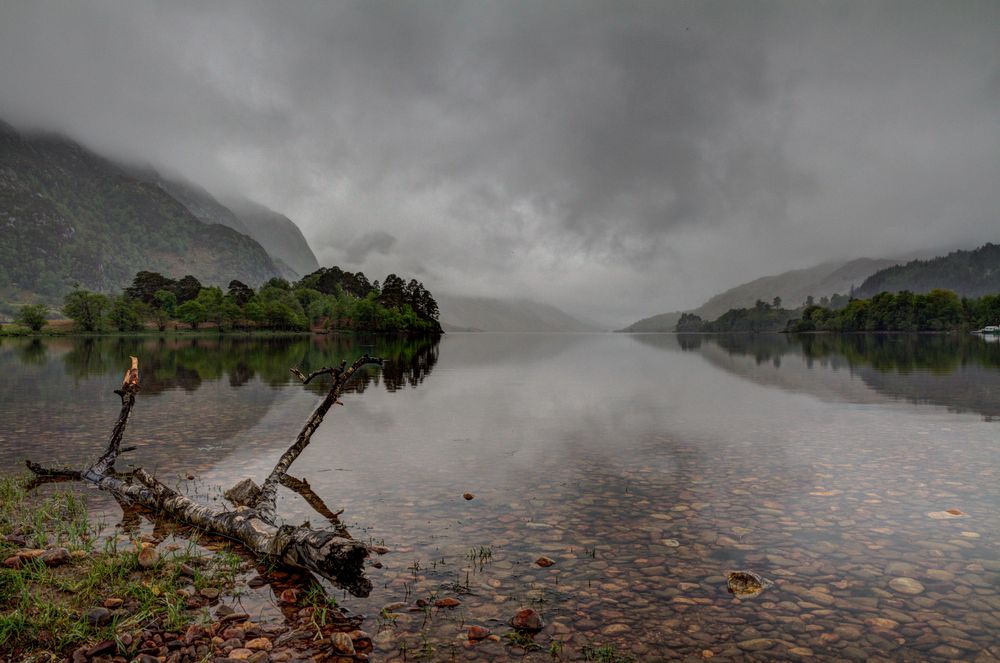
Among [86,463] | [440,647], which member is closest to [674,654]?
[440,647]

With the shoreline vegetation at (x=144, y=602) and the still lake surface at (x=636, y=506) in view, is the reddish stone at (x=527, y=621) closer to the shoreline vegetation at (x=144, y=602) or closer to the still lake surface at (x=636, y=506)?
the still lake surface at (x=636, y=506)

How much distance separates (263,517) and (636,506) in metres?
9.60

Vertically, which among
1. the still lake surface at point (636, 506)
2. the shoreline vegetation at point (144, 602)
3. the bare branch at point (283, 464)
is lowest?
the still lake surface at point (636, 506)

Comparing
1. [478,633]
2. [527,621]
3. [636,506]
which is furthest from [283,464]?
[636,506]

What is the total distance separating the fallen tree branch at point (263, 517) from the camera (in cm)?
932

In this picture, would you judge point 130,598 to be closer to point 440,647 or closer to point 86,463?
point 440,647

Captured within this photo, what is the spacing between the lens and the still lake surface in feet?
27.4

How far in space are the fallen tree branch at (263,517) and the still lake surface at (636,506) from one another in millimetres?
681

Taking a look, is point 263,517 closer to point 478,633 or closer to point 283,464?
point 283,464

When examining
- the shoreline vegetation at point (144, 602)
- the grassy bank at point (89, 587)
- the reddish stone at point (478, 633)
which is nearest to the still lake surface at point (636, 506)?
the reddish stone at point (478, 633)

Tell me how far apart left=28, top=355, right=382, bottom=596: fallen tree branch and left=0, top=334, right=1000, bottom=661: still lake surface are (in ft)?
2.23

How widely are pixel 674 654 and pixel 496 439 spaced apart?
16.6 metres

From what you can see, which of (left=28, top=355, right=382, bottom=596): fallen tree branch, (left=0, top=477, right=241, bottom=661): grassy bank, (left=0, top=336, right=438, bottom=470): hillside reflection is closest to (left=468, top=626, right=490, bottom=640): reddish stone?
(left=28, top=355, right=382, bottom=596): fallen tree branch

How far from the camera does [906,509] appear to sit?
13.8m
